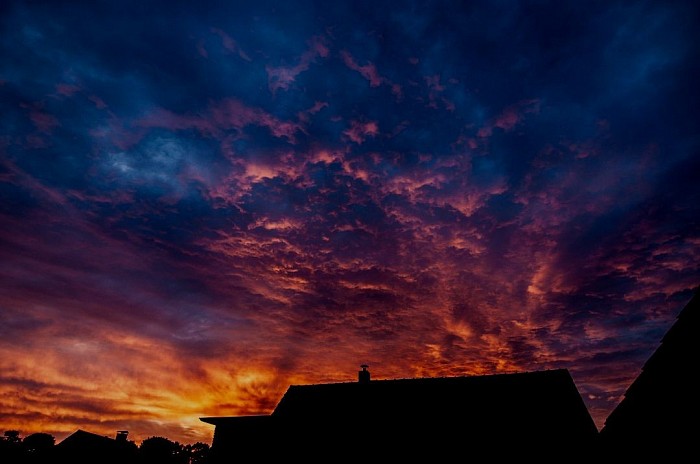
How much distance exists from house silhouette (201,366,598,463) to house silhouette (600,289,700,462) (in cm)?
1626

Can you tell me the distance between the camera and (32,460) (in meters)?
35.0

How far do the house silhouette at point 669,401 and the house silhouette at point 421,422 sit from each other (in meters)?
16.3

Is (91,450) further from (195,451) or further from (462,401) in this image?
(195,451)

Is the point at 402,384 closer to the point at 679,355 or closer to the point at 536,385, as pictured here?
the point at 536,385

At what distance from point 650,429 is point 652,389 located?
46 centimetres

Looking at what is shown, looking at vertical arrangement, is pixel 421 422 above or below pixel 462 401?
below

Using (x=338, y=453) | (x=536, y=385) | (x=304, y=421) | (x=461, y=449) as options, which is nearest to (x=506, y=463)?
(x=461, y=449)

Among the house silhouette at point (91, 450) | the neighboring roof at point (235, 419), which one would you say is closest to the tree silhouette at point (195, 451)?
the house silhouette at point (91, 450)

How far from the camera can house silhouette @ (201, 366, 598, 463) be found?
1773 centimetres

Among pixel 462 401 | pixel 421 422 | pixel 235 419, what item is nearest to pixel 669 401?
pixel 421 422

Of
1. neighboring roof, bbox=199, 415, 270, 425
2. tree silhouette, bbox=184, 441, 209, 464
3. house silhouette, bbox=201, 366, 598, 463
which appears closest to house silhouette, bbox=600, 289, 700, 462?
house silhouette, bbox=201, 366, 598, 463

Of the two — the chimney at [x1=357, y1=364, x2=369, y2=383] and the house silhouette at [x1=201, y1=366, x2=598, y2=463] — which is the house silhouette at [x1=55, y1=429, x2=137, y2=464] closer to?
the house silhouette at [x1=201, y1=366, x2=598, y2=463]

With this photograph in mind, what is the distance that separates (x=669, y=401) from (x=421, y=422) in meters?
17.9

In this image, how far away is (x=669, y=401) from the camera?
3.43 metres
